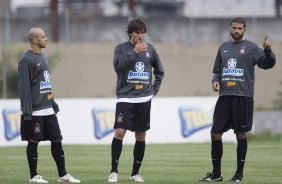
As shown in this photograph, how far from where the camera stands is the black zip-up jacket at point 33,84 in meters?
13.9

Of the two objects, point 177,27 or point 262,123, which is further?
point 177,27

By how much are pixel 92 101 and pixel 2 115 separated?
2413mm

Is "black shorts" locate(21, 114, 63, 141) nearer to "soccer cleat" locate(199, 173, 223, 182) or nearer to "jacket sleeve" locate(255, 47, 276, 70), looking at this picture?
"soccer cleat" locate(199, 173, 223, 182)

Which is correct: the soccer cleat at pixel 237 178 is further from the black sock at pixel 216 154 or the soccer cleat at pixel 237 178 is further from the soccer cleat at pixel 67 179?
the soccer cleat at pixel 67 179

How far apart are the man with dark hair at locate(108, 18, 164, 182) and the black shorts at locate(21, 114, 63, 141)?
830mm

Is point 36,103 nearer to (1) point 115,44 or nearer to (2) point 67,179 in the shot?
(2) point 67,179

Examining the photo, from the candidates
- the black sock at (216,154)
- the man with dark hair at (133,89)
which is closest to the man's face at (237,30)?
the man with dark hair at (133,89)

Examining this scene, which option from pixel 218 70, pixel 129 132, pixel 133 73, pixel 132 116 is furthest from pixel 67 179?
pixel 129 132

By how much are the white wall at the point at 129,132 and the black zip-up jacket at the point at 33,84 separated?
12702mm

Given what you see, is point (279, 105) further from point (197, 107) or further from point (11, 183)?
point (11, 183)

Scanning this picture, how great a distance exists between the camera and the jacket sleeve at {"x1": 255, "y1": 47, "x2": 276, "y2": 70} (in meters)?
14.2

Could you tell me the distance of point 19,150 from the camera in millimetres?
23938

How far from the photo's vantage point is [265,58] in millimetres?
14258

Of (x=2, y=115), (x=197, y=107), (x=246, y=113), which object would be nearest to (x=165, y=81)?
(x=197, y=107)
